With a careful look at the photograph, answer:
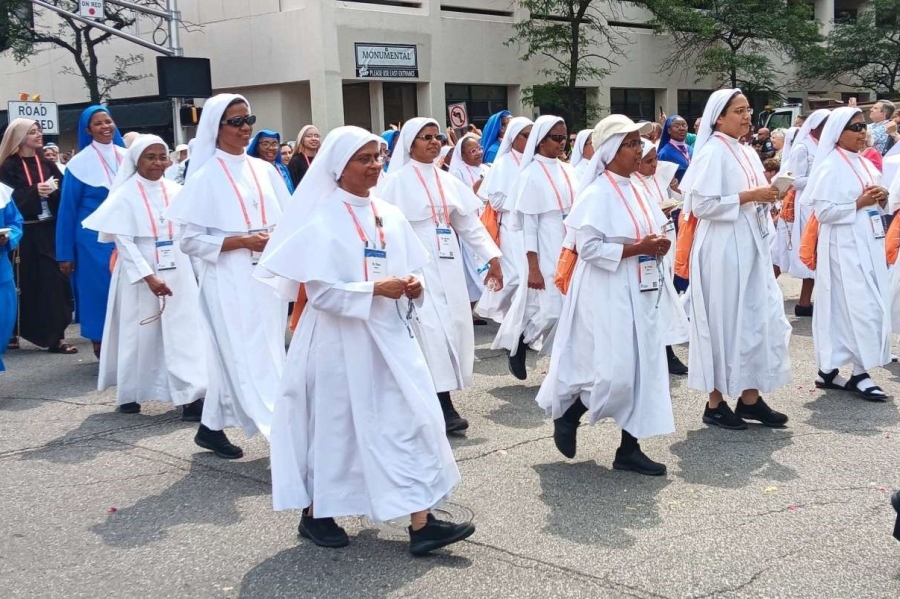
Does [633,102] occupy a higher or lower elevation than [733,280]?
higher

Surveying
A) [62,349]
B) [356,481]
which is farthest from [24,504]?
[62,349]

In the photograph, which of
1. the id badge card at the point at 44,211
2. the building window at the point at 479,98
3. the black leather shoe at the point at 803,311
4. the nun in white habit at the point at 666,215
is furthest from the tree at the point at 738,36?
the id badge card at the point at 44,211

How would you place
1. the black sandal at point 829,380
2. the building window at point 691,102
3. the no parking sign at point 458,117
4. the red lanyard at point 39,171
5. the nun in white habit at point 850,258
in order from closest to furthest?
the nun in white habit at point 850,258 < the black sandal at point 829,380 < the red lanyard at point 39,171 < the no parking sign at point 458,117 < the building window at point 691,102

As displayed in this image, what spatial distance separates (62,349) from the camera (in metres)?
10.8

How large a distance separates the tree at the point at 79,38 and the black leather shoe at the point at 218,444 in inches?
901

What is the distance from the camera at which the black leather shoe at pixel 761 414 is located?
6691mm

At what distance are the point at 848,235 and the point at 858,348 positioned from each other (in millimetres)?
805

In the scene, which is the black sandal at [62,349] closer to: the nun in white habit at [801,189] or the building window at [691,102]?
the nun in white habit at [801,189]

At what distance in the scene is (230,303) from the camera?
20.4 ft

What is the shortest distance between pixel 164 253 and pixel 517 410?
2713 millimetres

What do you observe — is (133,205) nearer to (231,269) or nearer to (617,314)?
(231,269)

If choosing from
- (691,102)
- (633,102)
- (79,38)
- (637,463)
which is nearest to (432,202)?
(637,463)

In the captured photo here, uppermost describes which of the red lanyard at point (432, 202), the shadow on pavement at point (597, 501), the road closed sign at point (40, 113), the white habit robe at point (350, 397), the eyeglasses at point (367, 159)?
the road closed sign at point (40, 113)

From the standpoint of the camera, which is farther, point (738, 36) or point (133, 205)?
point (738, 36)
